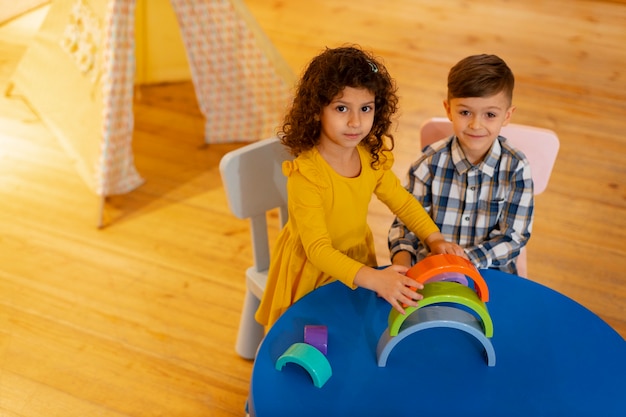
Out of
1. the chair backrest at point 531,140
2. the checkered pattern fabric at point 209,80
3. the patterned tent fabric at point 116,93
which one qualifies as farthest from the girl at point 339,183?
the patterned tent fabric at point 116,93

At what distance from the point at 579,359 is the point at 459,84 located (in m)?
0.58

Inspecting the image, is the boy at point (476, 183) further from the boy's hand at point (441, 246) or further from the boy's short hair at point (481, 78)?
the boy's hand at point (441, 246)

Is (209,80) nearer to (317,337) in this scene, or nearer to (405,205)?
Result: (405,205)

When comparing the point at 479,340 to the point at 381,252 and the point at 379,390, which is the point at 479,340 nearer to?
the point at 379,390

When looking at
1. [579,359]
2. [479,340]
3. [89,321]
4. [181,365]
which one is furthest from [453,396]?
[89,321]

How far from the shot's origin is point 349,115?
54.1 inches

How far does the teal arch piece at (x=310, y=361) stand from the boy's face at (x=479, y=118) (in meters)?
0.58

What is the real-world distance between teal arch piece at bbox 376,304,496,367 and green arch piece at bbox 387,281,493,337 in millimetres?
13

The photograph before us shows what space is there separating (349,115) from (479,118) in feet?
1.02

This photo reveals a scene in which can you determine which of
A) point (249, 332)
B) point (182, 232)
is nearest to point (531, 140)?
point (249, 332)

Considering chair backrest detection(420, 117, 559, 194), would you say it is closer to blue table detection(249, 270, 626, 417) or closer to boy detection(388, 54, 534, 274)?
boy detection(388, 54, 534, 274)

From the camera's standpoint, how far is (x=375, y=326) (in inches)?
52.7

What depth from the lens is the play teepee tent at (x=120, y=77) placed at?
245 centimetres

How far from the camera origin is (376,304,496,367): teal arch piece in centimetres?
123
